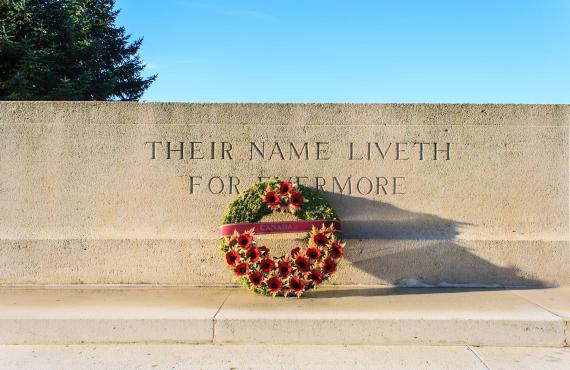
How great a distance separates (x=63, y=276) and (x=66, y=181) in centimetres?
115

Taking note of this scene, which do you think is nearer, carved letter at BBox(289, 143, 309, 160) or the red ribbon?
the red ribbon

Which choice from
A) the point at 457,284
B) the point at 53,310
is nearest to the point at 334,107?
the point at 457,284

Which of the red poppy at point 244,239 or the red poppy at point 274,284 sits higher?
the red poppy at point 244,239

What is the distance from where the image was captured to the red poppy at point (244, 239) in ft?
19.7

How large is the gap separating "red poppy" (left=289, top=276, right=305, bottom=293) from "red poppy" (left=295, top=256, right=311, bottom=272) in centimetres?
11

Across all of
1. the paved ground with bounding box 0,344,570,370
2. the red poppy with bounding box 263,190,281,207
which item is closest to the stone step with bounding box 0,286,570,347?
the paved ground with bounding box 0,344,570,370

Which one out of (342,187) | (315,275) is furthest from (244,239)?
(342,187)

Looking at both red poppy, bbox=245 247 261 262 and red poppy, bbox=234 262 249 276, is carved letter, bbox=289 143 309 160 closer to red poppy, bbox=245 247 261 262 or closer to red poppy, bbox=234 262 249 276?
red poppy, bbox=245 247 261 262

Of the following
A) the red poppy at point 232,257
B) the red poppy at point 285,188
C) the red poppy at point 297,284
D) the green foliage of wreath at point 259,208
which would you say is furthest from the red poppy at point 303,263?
the red poppy at point 285,188

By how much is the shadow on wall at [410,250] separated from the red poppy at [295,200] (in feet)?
2.28

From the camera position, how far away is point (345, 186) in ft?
22.6

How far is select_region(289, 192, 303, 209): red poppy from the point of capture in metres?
6.22

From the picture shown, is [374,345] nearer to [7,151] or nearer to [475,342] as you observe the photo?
[475,342]

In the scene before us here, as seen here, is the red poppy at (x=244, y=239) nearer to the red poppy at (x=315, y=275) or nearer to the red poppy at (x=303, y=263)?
the red poppy at (x=303, y=263)
